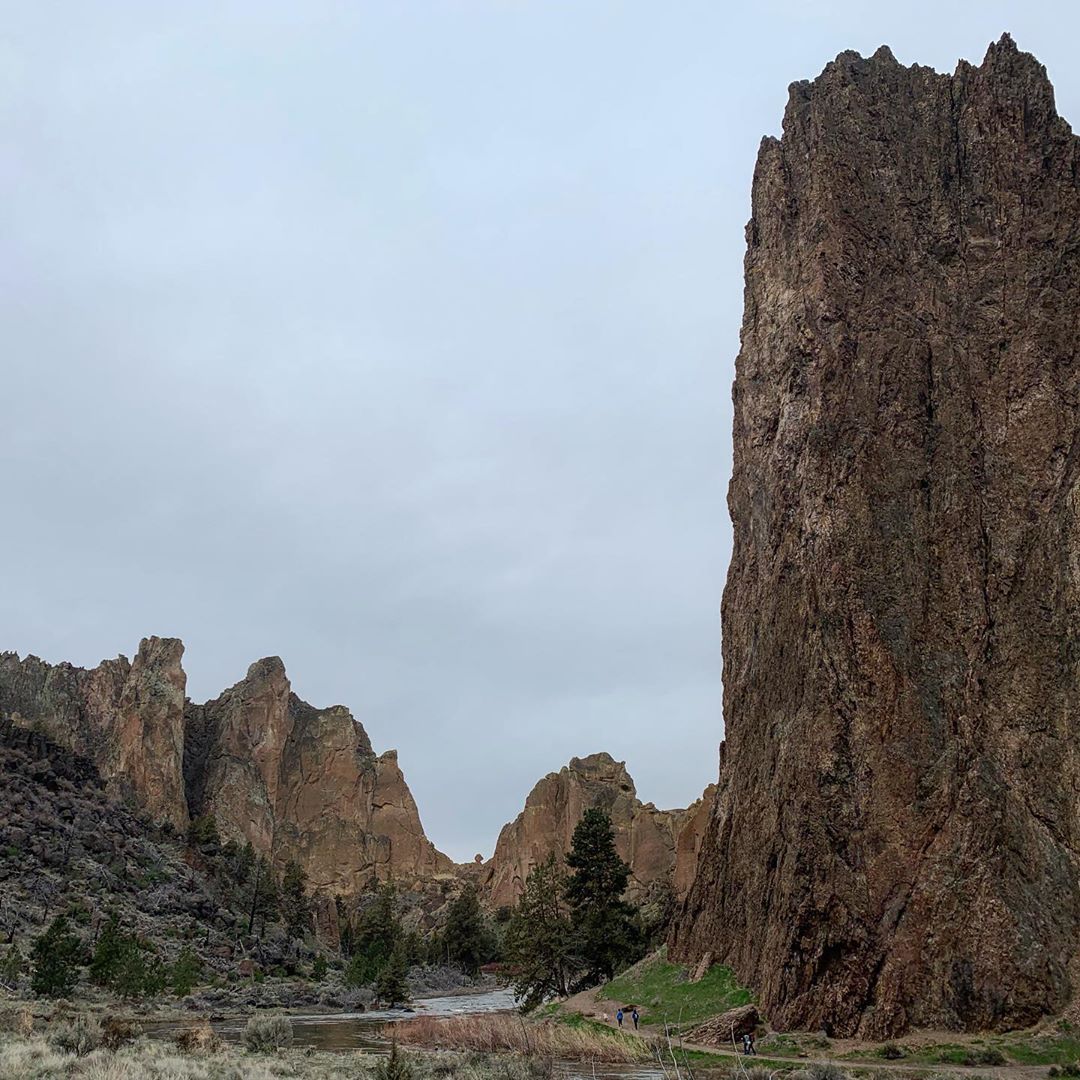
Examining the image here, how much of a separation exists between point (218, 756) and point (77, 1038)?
520 ft

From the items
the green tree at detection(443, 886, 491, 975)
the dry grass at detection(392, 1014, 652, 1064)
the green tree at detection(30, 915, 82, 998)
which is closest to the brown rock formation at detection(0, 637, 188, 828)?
the green tree at detection(443, 886, 491, 975)

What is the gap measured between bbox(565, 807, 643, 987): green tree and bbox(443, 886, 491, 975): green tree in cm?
5574

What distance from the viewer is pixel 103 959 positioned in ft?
188

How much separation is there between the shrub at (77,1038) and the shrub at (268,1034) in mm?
6128

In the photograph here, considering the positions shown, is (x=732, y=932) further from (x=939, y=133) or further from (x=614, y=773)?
(x=614, y=773)

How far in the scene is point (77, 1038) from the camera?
98.6 feet

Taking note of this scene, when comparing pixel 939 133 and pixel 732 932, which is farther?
pixel 939 133

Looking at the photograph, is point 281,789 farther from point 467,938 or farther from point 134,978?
point 134,978

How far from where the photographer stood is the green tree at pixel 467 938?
11575 centimetres

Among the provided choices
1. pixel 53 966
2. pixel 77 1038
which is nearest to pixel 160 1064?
pixel 77 1038

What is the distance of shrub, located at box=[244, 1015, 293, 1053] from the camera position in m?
36.9

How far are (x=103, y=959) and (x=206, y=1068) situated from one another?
3904 cm

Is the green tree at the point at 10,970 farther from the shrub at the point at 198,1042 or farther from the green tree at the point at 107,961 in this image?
the shrub at the point at 198,1042

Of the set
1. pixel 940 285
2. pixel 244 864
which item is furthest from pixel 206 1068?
pixel 244 864
